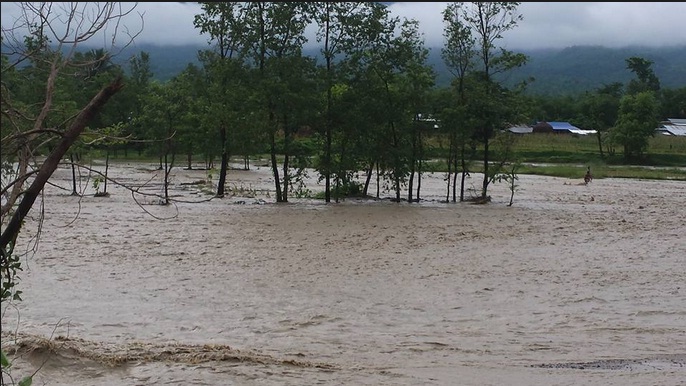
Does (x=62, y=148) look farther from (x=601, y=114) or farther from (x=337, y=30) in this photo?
(x=601, y=114)

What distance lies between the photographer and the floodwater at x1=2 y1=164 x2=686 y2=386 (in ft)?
23.8

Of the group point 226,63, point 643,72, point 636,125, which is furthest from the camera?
point 643,72

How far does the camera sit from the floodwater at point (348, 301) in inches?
285

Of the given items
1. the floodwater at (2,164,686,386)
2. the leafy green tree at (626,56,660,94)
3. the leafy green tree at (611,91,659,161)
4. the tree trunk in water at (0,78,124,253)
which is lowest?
the floodwater at (2,164,686,386)

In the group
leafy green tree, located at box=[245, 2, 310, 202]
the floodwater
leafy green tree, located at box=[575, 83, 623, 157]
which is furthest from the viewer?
leafy green tree, located at box=[575, 83, 623, 157]

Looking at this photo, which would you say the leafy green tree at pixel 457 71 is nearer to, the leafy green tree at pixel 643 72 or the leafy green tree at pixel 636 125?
the leafy green tree at pixel 636 125

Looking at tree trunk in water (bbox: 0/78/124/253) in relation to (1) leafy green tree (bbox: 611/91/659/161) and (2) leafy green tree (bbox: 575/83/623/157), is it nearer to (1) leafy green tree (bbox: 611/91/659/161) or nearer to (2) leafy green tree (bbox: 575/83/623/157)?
(1) leafy green tree (bbox: 611/91/659/161)

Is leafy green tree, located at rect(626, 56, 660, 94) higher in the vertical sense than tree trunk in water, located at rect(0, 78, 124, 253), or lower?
higher

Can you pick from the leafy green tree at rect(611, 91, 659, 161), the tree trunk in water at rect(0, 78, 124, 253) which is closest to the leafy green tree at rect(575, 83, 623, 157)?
the leafy green tree at rect(611, 91, 659, 161)

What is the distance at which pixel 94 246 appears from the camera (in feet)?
51.0

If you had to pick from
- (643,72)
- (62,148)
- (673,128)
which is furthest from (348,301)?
(643,72)

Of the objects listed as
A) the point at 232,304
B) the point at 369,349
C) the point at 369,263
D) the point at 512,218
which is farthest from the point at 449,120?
the point at 369,349

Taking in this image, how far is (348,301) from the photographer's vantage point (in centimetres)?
1080

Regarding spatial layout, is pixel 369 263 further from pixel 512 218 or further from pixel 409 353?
pixel 512 218
